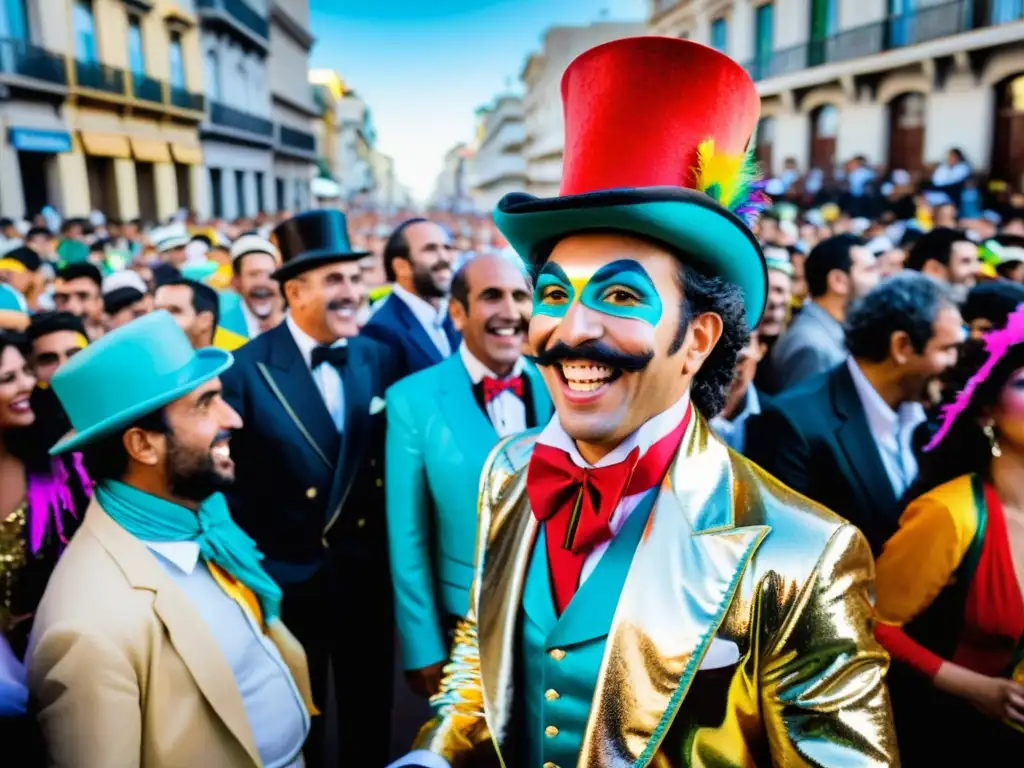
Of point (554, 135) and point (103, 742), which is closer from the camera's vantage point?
point (103, 742)

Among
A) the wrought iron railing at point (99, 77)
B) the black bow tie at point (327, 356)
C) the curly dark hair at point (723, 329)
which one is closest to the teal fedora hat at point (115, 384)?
the black bow tie at point (327, 356)

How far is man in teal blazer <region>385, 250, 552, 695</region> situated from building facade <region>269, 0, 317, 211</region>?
39.9m

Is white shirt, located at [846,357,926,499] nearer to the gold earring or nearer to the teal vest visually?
the gold earring

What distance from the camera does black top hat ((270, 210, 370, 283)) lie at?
3.33m

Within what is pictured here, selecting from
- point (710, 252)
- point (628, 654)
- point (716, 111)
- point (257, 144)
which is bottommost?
point (628, 654)

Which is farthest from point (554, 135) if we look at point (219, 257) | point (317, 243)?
point (317, 243)

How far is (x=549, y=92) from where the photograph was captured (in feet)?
195

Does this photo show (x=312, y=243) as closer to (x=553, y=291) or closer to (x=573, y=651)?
(x=553, y=291)

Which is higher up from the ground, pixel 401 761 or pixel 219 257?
pixel 219 257

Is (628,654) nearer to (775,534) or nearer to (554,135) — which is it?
(775,534)

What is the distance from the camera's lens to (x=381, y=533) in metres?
3.20

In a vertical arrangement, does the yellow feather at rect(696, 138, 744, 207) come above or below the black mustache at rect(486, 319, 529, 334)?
above

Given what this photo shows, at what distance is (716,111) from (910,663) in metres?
1.61

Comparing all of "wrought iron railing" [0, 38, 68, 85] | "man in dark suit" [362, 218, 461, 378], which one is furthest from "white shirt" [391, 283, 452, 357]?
"wrought iron railing" [0, 38, 68, 85]
